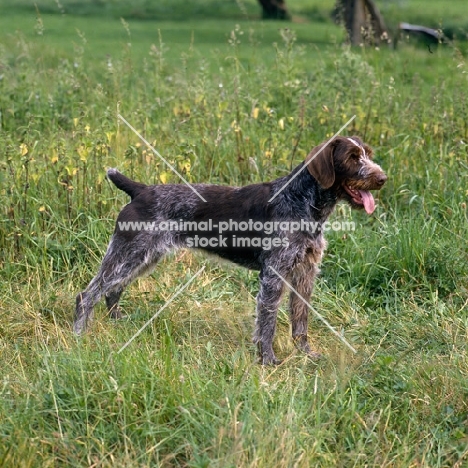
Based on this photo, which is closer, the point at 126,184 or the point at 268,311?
the point at 268,311

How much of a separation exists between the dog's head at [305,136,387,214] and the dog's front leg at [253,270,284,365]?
0.69 metres

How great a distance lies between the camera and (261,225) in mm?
5453

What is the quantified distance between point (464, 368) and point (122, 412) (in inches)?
73.8

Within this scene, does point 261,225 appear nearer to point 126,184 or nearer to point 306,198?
point 306,198

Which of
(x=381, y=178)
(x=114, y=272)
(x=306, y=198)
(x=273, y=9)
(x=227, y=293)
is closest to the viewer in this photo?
(x=381, y=178)

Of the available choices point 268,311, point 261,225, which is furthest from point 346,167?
point 268,311

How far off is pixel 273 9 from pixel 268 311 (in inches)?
492

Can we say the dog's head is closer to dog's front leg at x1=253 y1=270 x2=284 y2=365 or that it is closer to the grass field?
dog's front leg at x1=253 y1=270 x2=284 y2=365

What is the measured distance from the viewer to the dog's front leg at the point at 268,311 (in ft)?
17.6

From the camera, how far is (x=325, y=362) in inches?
201

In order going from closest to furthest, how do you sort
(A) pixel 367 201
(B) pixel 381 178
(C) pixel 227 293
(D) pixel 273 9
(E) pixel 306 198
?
(B) pixel 381 178
(A) pixel 367 201
(E) pixel 306 198
(C) pixel 227 293
(D) pixel 273 9

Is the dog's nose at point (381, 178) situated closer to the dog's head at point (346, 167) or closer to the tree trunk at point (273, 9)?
the dog's head at point (346, 167)

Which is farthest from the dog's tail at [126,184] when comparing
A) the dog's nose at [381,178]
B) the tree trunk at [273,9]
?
the tree trunk at [273,9]

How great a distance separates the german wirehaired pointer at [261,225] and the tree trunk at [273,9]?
1157 cm
